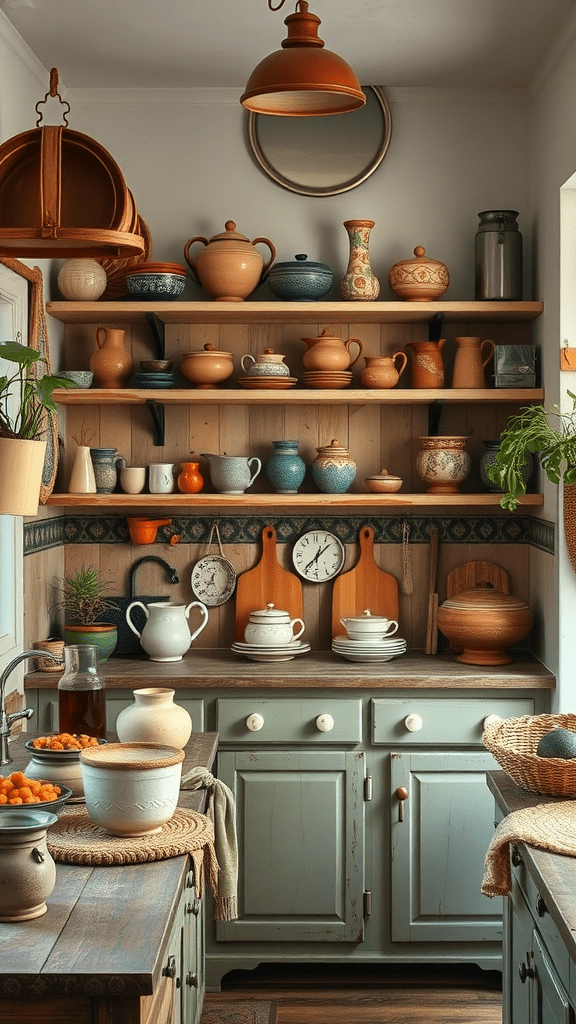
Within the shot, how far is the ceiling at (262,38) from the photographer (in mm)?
3164

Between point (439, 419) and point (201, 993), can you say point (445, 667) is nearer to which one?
point (439, 419)

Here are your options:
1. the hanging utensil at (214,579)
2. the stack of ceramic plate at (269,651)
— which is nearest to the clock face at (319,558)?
the hanging utensil at (214,579)

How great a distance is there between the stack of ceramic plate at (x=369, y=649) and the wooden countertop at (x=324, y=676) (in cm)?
3

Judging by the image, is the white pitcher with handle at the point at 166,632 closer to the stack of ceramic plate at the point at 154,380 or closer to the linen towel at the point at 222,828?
the stack of ceramic plate at the point at 154,380

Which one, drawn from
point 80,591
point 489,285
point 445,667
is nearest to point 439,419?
point 489,285

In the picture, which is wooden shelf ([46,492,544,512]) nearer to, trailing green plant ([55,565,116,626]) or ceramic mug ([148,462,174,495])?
ceramic mug ([148,462,174,495])

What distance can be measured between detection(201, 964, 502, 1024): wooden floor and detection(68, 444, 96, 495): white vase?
5.41ft

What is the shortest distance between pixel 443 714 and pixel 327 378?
1.17 m

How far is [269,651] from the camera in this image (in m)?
3.64

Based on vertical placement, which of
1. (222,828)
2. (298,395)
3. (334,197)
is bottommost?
(222,828)

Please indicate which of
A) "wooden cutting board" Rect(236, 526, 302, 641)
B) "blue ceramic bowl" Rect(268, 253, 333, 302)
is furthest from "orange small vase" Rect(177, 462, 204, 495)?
"blue ceramic bowl" Rect(268, 253, 333, 302)

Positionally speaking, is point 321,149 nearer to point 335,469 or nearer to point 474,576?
point 335,469

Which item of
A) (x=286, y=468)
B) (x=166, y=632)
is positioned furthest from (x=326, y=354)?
(x=166, y=632)

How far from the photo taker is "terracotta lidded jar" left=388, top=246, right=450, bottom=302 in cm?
366
